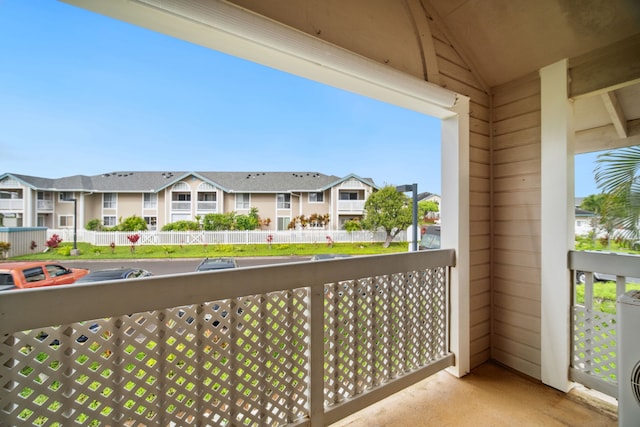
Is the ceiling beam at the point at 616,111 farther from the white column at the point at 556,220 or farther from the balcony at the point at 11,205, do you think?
the balcony at the point at 11,205

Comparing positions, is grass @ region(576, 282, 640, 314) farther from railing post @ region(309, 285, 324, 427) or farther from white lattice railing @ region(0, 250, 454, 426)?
railing post @ region(309, 285, 324, 427)

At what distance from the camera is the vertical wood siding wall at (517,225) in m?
2.09

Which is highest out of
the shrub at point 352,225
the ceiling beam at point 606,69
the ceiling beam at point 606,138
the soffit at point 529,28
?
the soffit at point 529,28

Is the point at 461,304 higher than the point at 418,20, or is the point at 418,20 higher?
the point at 418,20

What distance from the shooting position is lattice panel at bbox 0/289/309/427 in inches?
36.9

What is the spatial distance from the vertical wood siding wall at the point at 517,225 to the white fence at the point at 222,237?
1.05 m

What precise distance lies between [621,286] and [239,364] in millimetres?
2373

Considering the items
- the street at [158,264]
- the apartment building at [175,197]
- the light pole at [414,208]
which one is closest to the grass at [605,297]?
the light pole at [414,208]

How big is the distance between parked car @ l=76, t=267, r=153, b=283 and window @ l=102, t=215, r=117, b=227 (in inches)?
9.7

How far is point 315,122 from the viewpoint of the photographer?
2092 mm

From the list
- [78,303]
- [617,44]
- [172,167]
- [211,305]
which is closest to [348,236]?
[211,305]

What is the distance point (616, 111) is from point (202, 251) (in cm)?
323

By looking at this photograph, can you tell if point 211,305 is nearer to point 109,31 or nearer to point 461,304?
point 109,31

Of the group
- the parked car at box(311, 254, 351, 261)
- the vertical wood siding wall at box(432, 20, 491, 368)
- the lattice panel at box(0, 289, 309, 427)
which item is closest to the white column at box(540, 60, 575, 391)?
the vertical wood siding wall at box(432, 20, 491, 368)
